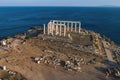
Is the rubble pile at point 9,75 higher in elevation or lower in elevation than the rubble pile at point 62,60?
lower

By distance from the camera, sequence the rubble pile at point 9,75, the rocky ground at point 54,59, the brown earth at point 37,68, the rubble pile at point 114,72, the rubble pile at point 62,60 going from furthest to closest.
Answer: the rubble pile at point 62,60, the rocky ground at point 54,59, the rubble pile at point 114,72, the brown earth at point 37,68, the rubble pile at point 9,75

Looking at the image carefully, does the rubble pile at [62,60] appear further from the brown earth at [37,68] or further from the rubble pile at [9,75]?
the rubble pile at [9,75]

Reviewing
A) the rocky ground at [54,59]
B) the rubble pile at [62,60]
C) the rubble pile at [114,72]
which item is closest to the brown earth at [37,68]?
the rocky ground at [54,59]

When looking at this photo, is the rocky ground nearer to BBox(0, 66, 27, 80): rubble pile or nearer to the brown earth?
the brown earth

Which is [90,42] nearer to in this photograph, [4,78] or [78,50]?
[78,50]

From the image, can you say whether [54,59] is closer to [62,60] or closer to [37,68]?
[62,60]

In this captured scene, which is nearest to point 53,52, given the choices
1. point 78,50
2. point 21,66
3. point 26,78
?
point 78,50

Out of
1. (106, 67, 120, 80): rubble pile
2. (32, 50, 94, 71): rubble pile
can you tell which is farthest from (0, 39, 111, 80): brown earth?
(106, 67, 120, 80): rubble pile

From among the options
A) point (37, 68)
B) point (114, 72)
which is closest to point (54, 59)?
point (37, 68)
